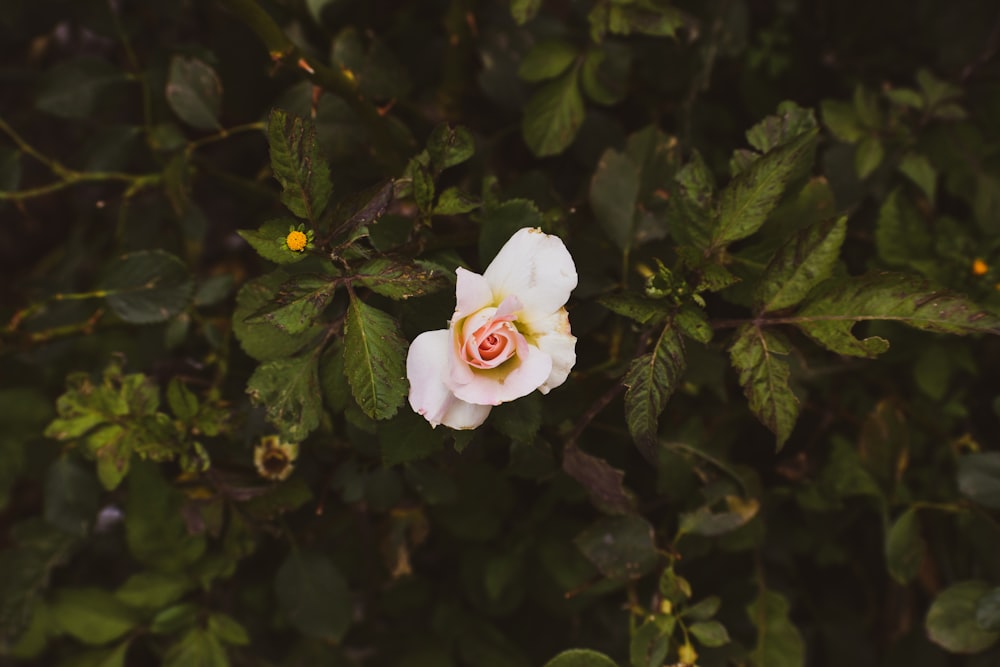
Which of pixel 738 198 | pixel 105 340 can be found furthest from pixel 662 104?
pixel 105 340

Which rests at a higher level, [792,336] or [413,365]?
[413,365]

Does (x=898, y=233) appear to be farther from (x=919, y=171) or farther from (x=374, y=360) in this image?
(x=374, y=360)

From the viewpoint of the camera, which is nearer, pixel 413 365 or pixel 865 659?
pixel 413 365

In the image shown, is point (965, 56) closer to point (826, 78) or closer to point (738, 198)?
point (826, 78)

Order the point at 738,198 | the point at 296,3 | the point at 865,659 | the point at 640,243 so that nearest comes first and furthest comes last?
the point at 738,198, the point at 640,243, the point at 296,3, the point at 865,659

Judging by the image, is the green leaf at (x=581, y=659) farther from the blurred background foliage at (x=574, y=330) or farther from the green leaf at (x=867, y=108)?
the green leaf at (x=867, y=108)

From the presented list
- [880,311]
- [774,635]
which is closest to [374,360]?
[880,311]

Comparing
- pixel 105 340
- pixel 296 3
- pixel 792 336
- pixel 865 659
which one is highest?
pixel 296 3

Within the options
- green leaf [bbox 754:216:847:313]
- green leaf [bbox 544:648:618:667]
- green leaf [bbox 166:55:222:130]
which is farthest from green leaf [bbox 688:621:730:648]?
green leaf [bbox 166:55:222:130]
